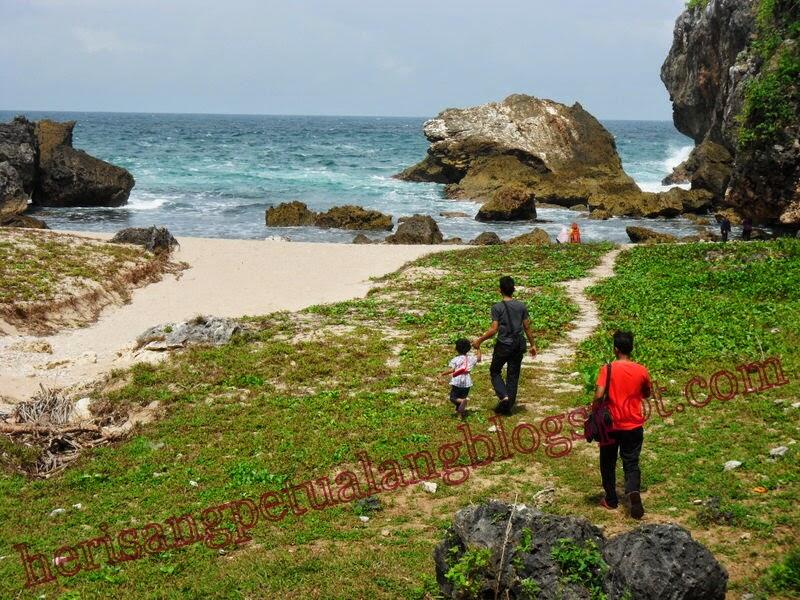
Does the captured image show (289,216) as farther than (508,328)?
Yes

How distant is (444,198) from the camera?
2793 inches

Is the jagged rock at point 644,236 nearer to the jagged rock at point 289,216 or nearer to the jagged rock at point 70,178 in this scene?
the jagged rock at point 289,216

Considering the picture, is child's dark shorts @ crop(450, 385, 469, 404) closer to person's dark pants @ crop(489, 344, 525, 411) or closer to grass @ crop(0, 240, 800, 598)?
grass @ crop(0, 240, 800, 598)

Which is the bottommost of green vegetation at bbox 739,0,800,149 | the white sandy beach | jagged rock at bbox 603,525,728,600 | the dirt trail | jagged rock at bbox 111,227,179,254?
the white sandy beach

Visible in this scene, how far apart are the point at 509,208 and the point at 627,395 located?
155 ft

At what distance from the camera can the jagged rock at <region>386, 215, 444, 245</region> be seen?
45.8m

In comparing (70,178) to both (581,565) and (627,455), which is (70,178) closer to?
(627,455)

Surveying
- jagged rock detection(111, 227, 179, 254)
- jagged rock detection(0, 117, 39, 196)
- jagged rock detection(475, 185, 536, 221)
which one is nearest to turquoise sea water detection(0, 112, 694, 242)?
jagged rock detection(475, 185, 536, 221)

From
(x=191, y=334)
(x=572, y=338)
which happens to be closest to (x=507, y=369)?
(x=572, y=338)

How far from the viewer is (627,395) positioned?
32.4 ft

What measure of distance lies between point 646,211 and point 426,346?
40.9 m

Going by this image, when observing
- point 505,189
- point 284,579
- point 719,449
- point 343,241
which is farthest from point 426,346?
point 505,189

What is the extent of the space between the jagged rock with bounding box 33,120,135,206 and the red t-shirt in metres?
58.2

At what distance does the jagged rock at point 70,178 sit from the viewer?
197 ft
